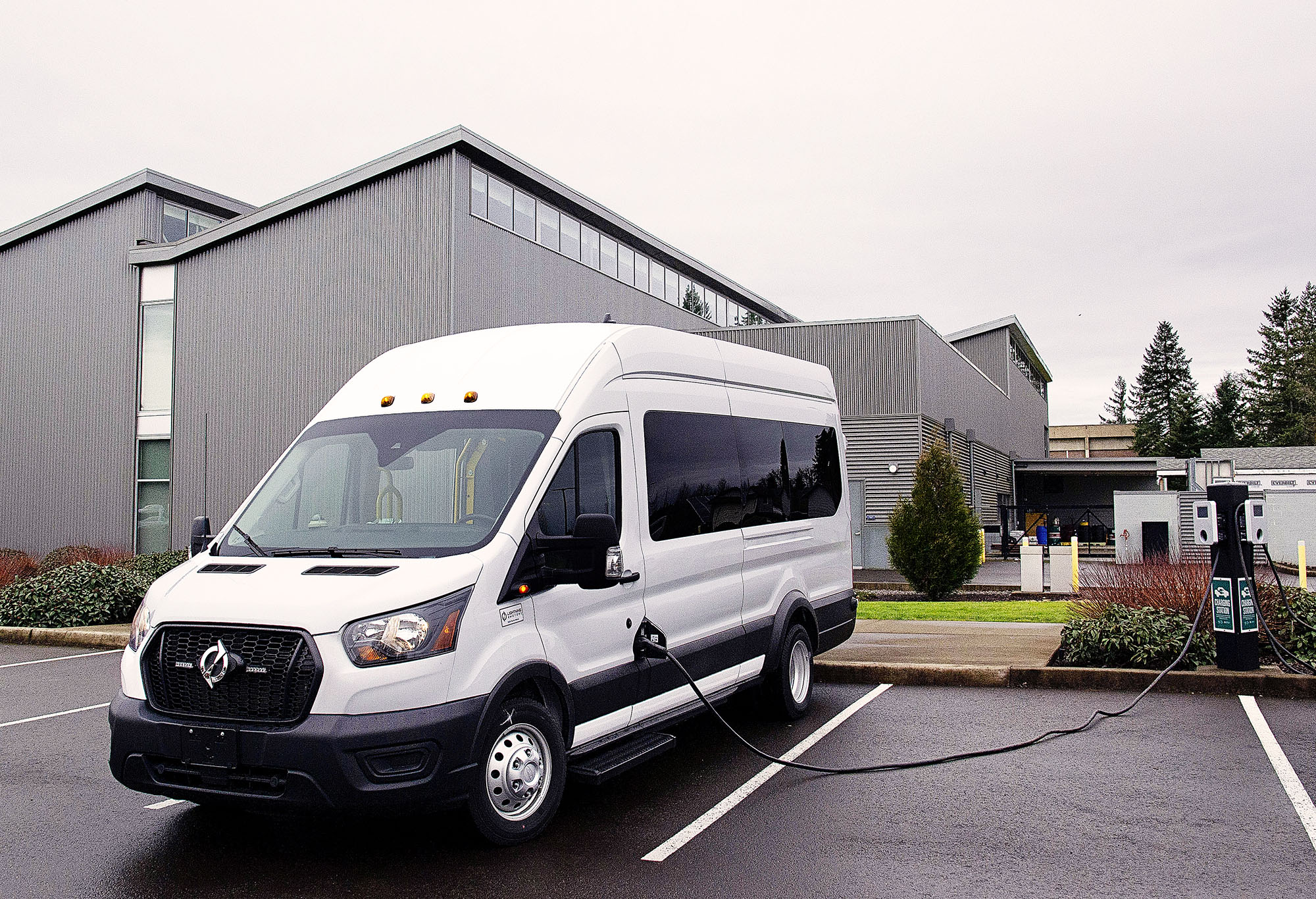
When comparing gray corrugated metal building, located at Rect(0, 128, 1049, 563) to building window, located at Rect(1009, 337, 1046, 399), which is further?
building window, located at Rect(1009, 337, 1046, 399)

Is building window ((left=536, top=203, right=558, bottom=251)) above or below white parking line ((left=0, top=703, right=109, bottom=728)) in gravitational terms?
above

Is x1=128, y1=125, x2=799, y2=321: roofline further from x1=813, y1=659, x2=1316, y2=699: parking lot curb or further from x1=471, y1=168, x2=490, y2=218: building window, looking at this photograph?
x1=813, y1=659, x2=1316, y2=699: parking lot curb

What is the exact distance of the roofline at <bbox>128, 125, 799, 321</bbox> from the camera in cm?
2330

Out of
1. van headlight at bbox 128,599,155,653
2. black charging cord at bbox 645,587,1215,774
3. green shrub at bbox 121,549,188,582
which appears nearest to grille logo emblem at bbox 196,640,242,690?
van headlight at bbox 128,599,155,653

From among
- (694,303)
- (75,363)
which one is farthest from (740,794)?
(694,303)

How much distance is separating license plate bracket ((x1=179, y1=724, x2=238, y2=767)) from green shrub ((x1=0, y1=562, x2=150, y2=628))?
36.4 ft

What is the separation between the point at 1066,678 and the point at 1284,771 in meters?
2.76

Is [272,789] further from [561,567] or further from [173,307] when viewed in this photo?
[173,307]

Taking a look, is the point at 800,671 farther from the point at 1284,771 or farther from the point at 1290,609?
the point at 1290,609

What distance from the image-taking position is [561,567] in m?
5.53

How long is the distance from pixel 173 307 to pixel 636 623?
24.7 m

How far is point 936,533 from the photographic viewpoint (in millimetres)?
20594

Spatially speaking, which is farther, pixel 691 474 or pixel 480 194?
pixel 480 194

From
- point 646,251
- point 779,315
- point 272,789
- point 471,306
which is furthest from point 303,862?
point 779,315
